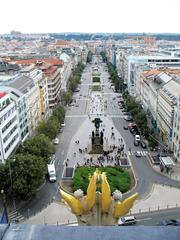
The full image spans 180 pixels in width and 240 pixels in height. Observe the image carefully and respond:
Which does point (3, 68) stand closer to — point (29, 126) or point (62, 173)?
point (29, 126)

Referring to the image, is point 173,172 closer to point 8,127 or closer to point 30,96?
point 8,127

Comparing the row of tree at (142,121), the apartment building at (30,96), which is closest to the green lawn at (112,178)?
the row of tree at (142,121)

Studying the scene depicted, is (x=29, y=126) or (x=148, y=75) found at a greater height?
(x=148, y=75)

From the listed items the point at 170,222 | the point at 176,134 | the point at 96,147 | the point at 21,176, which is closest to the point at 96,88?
the point at 96,147

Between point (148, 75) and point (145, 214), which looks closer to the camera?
point (145, 214)

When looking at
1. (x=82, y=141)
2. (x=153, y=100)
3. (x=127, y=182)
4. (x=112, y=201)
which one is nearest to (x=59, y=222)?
(x=127, y=182)

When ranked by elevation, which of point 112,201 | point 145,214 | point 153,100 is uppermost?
point 112,201
